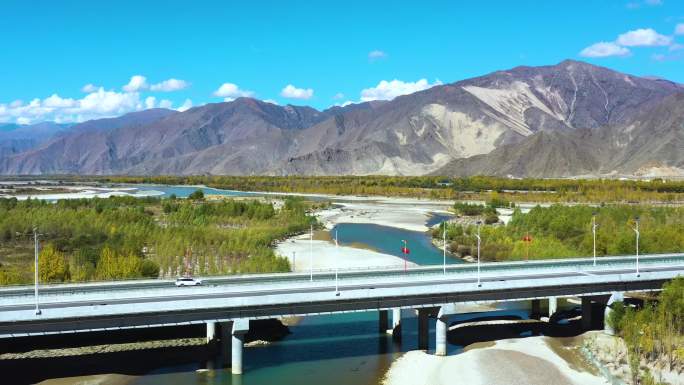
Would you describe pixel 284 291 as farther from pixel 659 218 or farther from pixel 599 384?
pixel 659 218

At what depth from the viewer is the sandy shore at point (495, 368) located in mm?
44188

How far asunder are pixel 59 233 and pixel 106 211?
22.9 metres

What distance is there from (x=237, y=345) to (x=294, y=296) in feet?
16.8

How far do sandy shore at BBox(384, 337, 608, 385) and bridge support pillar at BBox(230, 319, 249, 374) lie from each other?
33.2 ft

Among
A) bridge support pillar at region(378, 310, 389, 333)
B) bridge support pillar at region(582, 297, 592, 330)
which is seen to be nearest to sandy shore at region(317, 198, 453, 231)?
bridge support pillar at region(582, 297, 592, 330)

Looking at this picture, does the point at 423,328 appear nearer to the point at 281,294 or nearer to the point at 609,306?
the point at 281,294

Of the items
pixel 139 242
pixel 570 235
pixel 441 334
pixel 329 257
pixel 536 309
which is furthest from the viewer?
pixel 570 235

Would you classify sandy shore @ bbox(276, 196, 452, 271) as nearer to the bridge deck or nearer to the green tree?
the bridge deck

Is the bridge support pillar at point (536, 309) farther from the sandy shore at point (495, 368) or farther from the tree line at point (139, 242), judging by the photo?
the tree line at point (139, 242)

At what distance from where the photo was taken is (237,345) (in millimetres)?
46344

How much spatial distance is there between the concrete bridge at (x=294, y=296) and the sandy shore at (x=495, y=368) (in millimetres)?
2772

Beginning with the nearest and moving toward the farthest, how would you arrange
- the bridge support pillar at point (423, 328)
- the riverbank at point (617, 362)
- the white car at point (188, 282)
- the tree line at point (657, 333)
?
the riverbank at point (617, 362) < the tree line at point (657, 333) < the bridge support pillar at point (423, 328) < the white car at point (188, 282)

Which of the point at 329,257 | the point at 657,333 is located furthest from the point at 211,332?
the point at 329,257

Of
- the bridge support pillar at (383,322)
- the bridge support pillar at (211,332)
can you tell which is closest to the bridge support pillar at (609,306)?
the bridge support pillar at (383,322)
